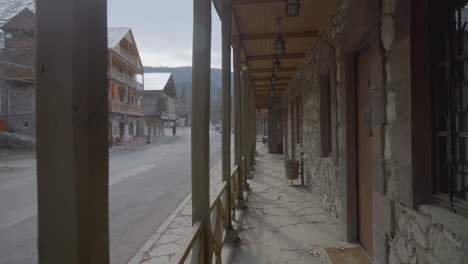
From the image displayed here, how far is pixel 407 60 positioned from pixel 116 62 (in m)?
26.0

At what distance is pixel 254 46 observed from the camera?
6.16 meters

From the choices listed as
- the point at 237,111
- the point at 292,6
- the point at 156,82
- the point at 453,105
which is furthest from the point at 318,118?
the point at 156,82

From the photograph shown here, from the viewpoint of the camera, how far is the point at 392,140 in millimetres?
2201

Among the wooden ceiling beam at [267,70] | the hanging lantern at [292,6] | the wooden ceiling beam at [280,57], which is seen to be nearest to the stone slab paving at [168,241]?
the hanging lantern at [292,6]

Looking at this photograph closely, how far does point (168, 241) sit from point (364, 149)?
290 cm

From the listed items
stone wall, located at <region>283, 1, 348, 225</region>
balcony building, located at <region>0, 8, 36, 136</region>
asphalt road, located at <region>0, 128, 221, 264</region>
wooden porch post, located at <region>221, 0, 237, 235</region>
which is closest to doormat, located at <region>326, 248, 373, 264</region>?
stone wall, located at <region>283, 1, 348, 225</region>

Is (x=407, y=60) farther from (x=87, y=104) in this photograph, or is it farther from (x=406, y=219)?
(x=87, y=104)

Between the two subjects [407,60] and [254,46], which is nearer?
[407,60]

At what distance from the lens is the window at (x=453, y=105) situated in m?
1.63

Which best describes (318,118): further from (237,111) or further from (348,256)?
(348,256)

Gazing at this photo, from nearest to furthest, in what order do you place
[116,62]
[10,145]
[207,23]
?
[207,23] < [10,145] < [116,62]

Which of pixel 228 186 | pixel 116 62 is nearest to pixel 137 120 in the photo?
pixel 116 62

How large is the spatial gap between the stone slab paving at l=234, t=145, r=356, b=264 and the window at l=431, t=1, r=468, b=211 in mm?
1784

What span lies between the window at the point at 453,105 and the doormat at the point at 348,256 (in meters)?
1.58
